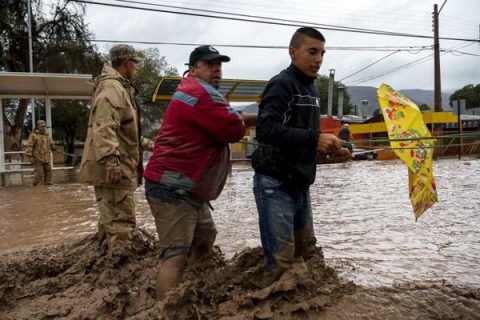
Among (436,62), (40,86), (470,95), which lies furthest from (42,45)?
(470,95)

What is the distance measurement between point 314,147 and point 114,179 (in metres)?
1.83

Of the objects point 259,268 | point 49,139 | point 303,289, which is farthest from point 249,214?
point 49,139

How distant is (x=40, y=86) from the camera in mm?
14477

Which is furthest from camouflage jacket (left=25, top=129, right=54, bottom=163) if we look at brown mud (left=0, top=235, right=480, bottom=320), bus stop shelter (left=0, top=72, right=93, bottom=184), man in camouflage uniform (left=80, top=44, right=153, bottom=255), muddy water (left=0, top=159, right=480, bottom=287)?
man in camouflage uniform (left=80, top=44, right=153, bottom=255)

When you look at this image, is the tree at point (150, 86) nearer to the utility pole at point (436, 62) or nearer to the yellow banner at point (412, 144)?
the utility pole at point (436, 62)

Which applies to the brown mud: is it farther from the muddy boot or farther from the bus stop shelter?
the bus stop shelter

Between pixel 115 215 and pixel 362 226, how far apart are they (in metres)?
3.18

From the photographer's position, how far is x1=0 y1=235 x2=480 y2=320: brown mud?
101 inches

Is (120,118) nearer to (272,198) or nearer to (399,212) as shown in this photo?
(272,198)

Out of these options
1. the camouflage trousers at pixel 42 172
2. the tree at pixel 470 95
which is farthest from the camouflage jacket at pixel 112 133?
the tree at pixel 470 95

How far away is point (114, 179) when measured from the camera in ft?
12.2

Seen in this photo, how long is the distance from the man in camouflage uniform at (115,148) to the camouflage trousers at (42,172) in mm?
10145

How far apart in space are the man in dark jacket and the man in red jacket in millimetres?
236

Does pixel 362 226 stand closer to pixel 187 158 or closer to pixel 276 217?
pixel 276 217
